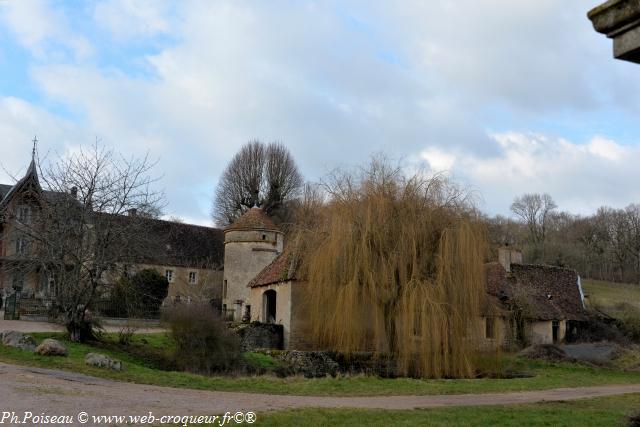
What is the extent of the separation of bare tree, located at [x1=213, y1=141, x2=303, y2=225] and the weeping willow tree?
32442mm

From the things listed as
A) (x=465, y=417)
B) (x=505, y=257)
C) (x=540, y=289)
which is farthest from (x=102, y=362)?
(x=540, y=289)

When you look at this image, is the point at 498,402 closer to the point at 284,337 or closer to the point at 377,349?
the point at 377,349

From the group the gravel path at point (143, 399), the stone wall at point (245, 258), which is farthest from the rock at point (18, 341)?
the stone wall at point (245, 258)

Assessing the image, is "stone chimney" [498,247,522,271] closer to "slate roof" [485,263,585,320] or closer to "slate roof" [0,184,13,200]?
"slate roof" [485,263,585,320]

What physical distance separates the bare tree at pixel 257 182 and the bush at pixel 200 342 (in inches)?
1356

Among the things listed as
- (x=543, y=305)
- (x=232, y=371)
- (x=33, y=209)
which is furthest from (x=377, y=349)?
(x=543, y=305)

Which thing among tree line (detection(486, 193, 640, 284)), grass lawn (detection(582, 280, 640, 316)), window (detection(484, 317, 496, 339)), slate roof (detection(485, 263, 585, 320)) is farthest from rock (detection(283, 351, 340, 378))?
tree line (detection(486, 193, 640, 284))

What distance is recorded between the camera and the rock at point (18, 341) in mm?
17422

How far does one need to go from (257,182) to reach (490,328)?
36302mm

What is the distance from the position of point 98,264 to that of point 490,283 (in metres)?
24.3

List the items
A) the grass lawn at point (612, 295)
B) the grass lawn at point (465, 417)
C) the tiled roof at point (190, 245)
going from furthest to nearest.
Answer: the tiled roof at point (190, 245), the grass lawn at point (612, 295), the grass lawn at point (465, 417)

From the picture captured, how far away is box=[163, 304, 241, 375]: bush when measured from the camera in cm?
2033

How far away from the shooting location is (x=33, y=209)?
1038 inches

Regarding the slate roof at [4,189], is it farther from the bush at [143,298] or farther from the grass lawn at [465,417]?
the grass lawn at [465,417]
